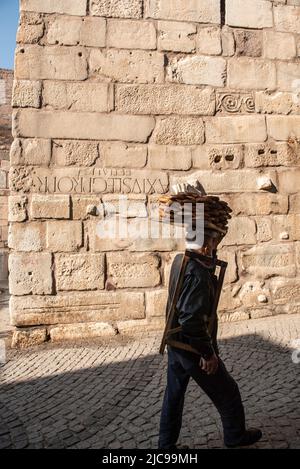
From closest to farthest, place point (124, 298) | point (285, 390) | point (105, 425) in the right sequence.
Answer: point (105, 425), point (285, 390), point (124, 298)

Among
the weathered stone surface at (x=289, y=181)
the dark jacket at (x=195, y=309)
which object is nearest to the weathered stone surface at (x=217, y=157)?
the weathered stone surface at (x=289, y=181)

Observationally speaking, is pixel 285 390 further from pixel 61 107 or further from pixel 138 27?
pixel 138 27

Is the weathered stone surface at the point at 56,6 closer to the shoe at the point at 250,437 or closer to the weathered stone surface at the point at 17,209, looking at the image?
the weathered stone surface at the point at 17,209

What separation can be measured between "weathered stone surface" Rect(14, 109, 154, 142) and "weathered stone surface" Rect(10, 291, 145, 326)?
75.2 inches

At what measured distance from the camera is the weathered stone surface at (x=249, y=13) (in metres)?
4.88

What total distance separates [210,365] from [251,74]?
424 centimetres

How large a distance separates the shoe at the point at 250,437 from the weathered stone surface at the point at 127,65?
4.04 metres

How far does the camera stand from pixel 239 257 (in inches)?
182

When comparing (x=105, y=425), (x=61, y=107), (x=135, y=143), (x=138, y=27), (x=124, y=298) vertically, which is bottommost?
(x=105, y=425)

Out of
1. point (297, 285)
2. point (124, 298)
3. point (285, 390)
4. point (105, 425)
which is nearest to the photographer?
point (105, 425)

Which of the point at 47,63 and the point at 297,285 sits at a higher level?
the point at 47,63

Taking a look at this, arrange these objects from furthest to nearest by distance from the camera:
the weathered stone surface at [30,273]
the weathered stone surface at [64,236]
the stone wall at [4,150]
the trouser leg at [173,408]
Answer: the stone wall at [4,150] → the weathered stone surface at [64,236] → the weathered stone surface at [30,273] → the trouser leg at [173,408]
